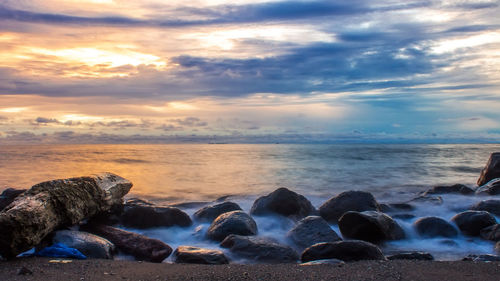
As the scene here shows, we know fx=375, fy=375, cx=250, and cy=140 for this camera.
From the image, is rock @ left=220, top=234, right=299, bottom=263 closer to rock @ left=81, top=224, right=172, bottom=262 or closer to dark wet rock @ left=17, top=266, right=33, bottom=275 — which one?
rock @ left=81, top=224, right=172, bottom=262

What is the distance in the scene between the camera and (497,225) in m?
7.31

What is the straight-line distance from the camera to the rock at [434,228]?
7.66 m

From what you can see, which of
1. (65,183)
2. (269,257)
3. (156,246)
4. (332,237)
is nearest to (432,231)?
(332,237)

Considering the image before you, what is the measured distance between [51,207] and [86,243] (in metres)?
0.90

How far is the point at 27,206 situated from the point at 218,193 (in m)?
8.93

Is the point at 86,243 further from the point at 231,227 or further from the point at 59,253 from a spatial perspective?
the point at 231,227

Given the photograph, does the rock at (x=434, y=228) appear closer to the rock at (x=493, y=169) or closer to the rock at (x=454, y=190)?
the rock at (x=454, y=190)

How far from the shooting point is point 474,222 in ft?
25.3

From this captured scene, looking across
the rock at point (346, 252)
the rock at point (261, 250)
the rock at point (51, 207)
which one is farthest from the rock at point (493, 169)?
the rock at point (51, 207)

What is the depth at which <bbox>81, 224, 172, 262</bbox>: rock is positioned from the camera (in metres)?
6.15

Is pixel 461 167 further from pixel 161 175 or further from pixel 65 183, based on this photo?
pixel 65 183

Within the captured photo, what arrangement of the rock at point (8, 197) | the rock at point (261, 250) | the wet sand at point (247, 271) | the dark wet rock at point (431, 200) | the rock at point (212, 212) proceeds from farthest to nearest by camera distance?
the dark wet rock at point (431, 200), the rock at point (8, 197), the rock at point (212, 212), the rock at point (261, 250), the wet sand at point (247, 271)

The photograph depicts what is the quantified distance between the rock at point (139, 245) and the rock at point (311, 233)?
233 cm

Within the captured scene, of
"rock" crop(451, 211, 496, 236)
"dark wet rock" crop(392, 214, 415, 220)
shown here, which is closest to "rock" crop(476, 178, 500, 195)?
"dark wet rock" crop(392, 214, 415, 220)
